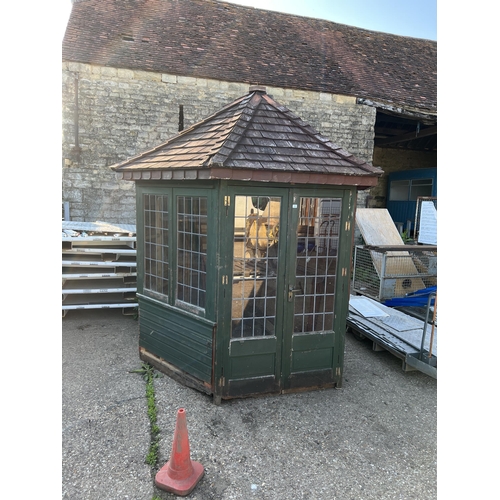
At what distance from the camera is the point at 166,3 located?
496 inches

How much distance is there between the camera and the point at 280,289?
4.41 m

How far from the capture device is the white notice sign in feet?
35.7

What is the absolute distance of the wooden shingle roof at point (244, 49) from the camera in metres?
10.3

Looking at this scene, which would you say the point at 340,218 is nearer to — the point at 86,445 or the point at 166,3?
the point at 86,445

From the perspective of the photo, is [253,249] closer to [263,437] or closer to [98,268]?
[263,437]

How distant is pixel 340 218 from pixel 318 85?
27.5ft

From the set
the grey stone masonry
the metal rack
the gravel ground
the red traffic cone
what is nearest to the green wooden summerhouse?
the gravel ground

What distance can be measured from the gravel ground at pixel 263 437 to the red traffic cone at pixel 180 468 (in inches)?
3.0

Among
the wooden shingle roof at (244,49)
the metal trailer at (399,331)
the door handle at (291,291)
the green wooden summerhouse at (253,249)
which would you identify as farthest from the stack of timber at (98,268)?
the wooden shingle roof at (244,49)

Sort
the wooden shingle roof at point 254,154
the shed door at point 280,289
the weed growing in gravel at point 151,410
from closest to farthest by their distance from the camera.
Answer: the weed growing in gravel at point 151,410 < the wooden shingle roof at point 254,154 < the shed door at point 280,289

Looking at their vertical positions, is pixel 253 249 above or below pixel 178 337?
above

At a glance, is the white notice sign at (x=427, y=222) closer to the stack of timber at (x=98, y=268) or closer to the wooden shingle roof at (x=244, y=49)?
the wooden shingle roof at (x=244, y=49)

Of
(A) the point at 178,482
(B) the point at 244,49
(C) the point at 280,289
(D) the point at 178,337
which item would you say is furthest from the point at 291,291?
(B) the point at 244,49

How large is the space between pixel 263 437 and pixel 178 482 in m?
1.03
